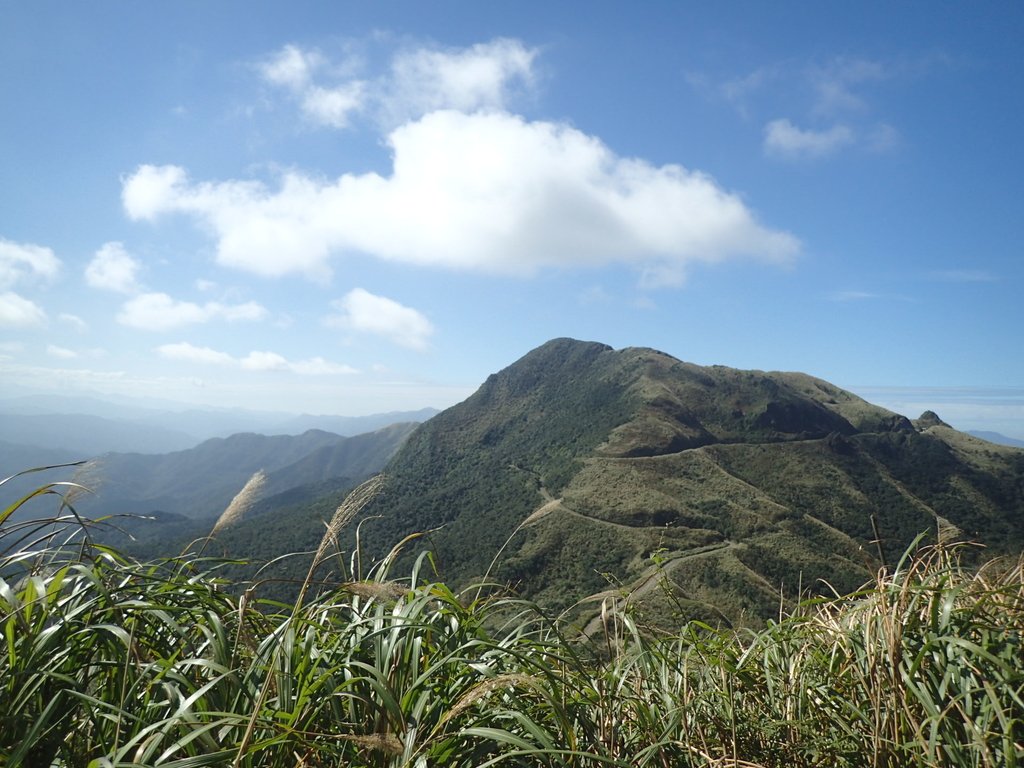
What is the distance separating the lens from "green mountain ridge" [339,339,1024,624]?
193ft

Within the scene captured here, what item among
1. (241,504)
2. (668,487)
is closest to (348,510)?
(241,504)

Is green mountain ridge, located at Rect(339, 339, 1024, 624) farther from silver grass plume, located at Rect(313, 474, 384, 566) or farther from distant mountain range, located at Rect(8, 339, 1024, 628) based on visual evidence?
silver grass plume, located at Rect(313, 474, 384, 566)

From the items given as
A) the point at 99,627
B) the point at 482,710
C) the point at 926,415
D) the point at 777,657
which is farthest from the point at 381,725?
the point at 926,415

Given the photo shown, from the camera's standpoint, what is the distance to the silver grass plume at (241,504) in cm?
256

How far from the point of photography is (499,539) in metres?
67.2

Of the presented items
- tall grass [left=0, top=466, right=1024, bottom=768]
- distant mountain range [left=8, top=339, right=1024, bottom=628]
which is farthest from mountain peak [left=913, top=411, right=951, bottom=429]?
tall grass [left=0, top=466, right=1024, bottom=768]

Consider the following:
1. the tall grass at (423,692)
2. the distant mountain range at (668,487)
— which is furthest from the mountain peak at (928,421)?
the tall grass at (423,692)

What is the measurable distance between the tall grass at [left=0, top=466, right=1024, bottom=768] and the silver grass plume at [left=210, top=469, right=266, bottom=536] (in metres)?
0.28

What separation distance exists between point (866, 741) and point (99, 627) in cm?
236

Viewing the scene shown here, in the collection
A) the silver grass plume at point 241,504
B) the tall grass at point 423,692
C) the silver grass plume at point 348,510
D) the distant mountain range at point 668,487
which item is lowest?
the distant mountain range at point 668,487

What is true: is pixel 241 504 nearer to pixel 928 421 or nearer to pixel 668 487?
pixel 668 487

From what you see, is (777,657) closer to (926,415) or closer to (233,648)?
(233,648)

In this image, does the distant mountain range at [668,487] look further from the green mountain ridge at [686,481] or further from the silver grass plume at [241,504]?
the silver grass plume at [241,504]

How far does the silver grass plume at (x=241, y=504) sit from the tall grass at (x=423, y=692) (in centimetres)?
28
